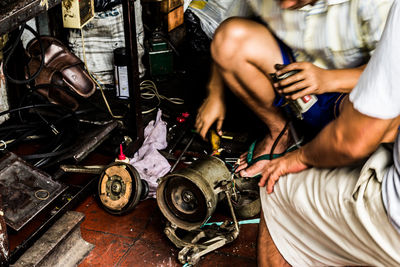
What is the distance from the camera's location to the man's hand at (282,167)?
159cm

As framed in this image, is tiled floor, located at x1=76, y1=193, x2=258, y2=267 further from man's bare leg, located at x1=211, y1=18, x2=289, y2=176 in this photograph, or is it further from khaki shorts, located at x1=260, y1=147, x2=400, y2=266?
khaki shorts, located at x1=260, y1=147, x2=400, y2=266

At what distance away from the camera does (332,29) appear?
206cm

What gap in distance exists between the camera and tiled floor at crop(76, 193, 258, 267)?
6.82ft

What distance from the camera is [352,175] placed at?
54.3 inches

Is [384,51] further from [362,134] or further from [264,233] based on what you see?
[264,233]

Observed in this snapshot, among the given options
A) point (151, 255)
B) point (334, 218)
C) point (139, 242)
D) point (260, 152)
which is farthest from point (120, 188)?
point (334, 218)

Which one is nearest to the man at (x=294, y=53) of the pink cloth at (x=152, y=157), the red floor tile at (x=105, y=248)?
the pink cloth at (x=152, y=157)

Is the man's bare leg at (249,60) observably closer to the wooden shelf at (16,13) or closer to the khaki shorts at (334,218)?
the khaki shorts at (334,218)

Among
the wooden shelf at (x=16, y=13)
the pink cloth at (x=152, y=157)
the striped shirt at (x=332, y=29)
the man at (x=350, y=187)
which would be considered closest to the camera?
the man at (x=350, y=187)

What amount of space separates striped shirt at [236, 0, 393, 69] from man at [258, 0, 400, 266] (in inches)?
29.3

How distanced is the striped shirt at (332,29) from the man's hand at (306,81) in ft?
0.49

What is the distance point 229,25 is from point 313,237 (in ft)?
3.95

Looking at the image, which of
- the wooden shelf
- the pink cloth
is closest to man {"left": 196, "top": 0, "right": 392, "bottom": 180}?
the pink cloth

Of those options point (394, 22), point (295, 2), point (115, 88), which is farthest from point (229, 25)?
point (115, 88)
